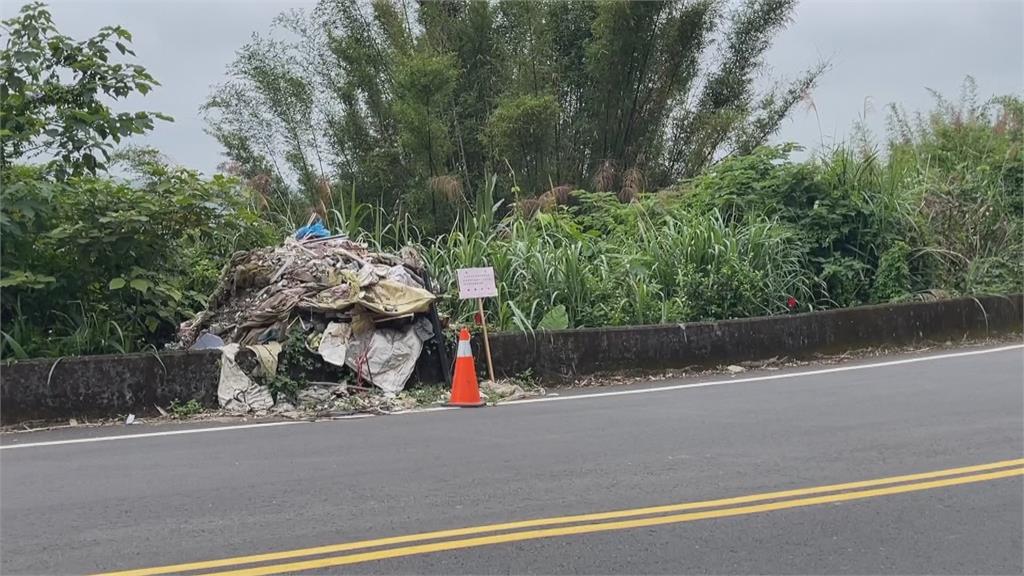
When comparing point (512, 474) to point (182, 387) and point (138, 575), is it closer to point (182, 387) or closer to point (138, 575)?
point (138, 575)

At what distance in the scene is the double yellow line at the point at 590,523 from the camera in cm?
502

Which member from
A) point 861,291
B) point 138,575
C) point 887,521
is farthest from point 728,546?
point 861,291

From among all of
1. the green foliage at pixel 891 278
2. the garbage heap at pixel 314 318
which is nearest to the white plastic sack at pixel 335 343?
the garbage heap at pixel 314 318

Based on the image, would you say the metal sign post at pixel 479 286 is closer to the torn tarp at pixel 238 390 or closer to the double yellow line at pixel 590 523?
the torn tarp at pixel 238 390

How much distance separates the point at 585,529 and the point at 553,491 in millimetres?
823

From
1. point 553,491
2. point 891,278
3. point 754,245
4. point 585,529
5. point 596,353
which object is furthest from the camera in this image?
point 891,278

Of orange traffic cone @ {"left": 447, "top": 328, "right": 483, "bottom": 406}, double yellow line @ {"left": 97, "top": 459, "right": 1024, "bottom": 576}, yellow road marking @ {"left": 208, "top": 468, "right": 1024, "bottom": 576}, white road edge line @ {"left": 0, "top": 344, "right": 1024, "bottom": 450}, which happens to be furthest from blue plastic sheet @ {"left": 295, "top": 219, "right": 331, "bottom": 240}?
yellow road marking @ {"left": 208, "top": 468, "right": 1024, "bottom": 576}

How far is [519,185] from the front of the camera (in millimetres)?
17641

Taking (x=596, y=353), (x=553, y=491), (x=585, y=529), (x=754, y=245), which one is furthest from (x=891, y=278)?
(x=585, y=529)

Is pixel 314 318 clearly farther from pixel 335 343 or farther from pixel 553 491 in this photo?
pixel 553 491

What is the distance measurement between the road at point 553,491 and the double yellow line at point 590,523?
2 centimetres

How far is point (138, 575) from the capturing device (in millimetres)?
4891

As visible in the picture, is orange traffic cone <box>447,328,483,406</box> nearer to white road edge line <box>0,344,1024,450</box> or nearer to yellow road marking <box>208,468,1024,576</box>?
white road edge line <box>0,344,1024,450</box>

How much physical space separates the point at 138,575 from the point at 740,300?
953 cm
